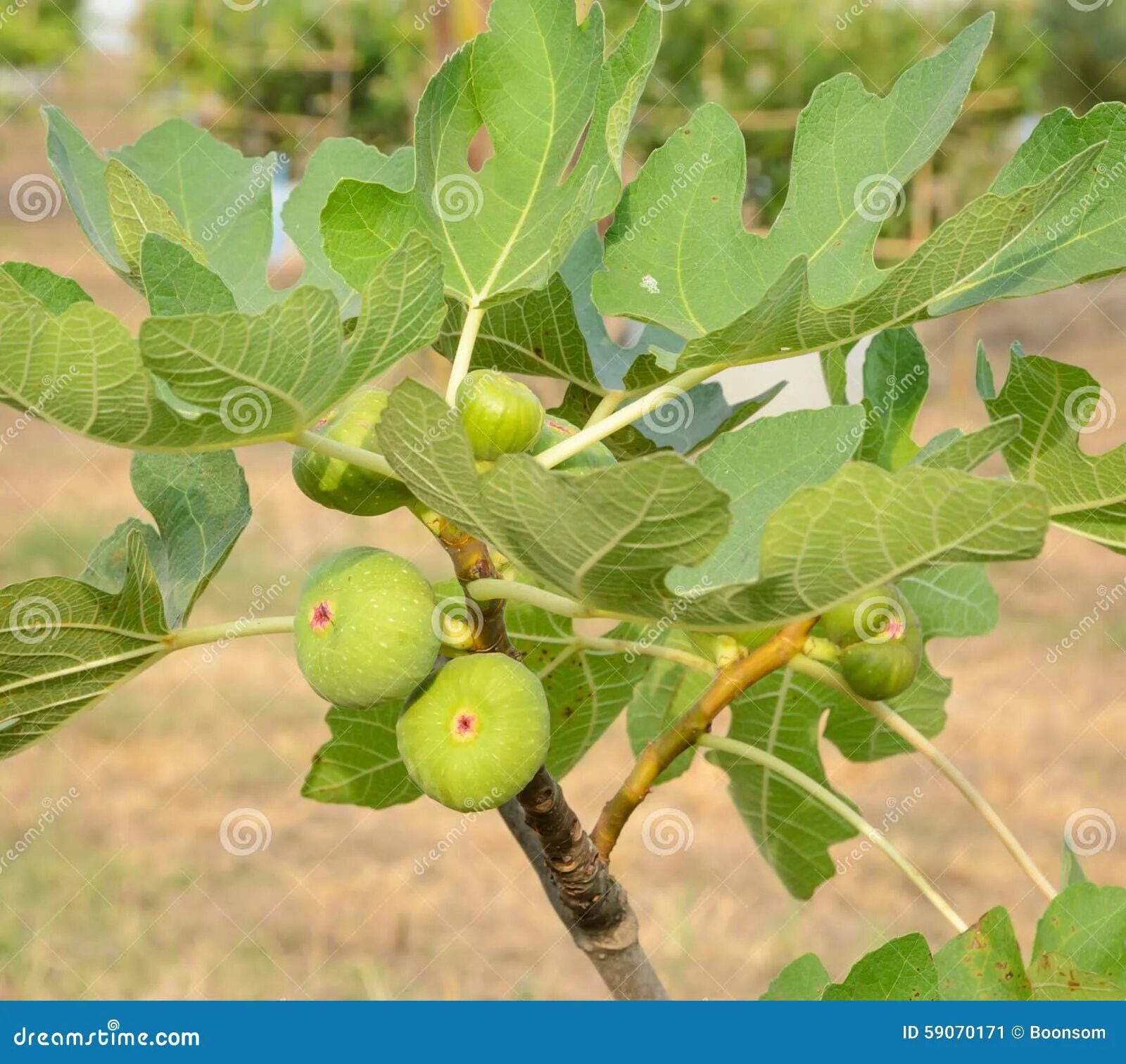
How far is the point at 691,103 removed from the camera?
8.66 m

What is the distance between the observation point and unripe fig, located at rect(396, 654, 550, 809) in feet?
1.86

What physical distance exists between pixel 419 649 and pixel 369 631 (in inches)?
1.0

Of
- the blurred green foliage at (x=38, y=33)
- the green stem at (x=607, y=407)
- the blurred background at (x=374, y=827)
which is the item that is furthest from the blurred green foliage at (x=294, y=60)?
the green stem at (x=607, y=407)

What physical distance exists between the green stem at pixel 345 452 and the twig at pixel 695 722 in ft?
0.70

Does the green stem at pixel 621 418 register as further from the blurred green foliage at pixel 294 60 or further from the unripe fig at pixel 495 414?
the blurred green foliage at pixel 294 60

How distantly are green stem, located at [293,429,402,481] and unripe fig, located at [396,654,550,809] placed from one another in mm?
98

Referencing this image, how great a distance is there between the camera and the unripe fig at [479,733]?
22.3 inches

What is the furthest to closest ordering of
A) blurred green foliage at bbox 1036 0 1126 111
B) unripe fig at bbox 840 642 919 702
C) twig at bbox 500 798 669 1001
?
blurred green foliage at bbox 1036 0 1126 111 < twig at bbox 500 798 669 1001 < unripe fig at bbox 840 642 919 702

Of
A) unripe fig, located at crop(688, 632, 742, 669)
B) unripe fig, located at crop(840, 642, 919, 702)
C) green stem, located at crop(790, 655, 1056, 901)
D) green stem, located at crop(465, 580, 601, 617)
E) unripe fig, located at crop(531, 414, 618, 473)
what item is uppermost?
unripe fig, located at crop(531, 414, 618, 473)

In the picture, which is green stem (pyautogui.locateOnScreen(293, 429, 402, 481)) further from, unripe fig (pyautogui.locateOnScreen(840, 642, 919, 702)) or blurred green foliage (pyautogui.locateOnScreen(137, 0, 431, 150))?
blurred green foliage (pyautogui.locateOnScreen(137, 0, 431, 150))

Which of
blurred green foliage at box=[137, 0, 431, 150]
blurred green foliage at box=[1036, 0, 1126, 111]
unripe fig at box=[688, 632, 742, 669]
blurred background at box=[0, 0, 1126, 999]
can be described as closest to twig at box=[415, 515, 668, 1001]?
unripe fig at box=[688, 632, 742, 669]

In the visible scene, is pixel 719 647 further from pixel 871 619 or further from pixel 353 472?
pixel 353 472

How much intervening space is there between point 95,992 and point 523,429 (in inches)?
73.4

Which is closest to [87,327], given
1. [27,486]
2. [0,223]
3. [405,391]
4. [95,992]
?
[405,391]
